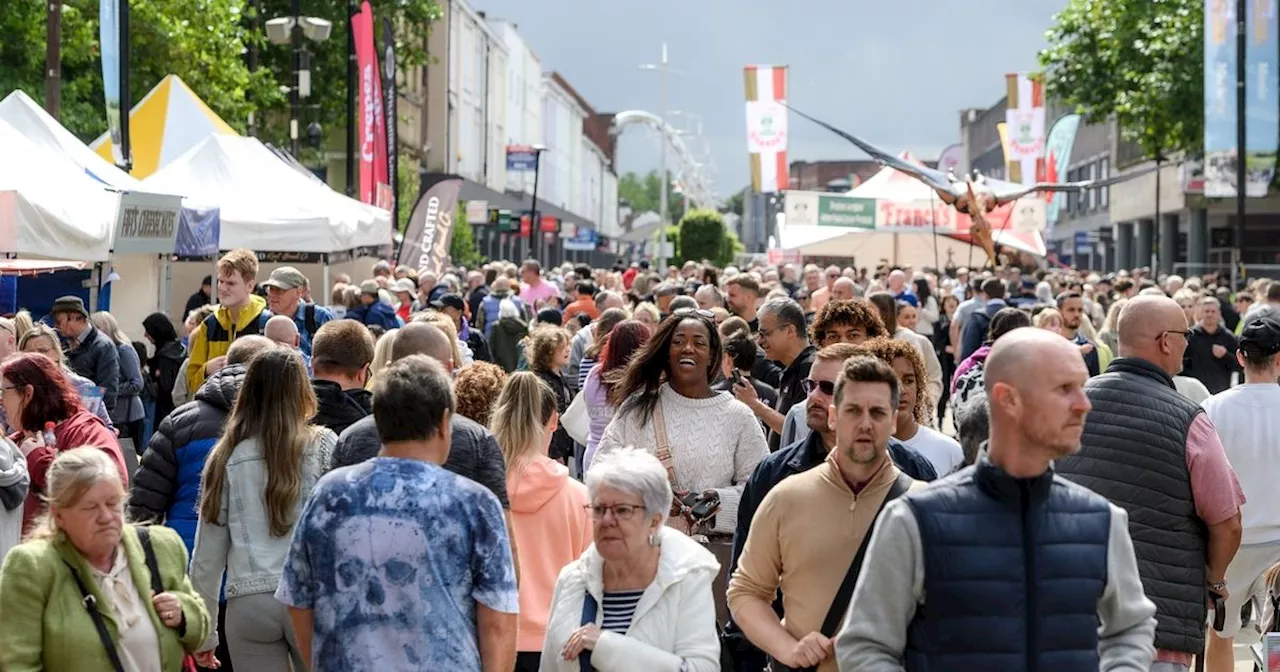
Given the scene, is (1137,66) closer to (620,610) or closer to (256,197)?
(256,197)

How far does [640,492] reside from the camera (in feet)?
17.0

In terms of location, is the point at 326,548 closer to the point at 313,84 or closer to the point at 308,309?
the point at 308,309

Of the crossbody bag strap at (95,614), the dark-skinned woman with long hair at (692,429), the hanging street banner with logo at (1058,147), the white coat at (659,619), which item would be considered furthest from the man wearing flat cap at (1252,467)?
the hanging street banner with logo at (1058,147)

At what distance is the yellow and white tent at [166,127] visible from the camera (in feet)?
74.0

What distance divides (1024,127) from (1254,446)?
53063 mm

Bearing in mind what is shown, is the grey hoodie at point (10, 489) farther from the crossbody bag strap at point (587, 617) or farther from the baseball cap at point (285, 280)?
the baseball cap at point (285, 280)

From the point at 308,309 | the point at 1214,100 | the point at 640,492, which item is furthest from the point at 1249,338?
the point at 1214,100

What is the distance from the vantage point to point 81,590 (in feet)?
17.5

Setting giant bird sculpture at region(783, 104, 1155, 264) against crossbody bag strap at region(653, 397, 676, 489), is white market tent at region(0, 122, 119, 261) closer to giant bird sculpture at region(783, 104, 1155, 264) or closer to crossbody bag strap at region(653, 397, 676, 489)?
crossbody bag strap at region(653, 397, 676, 489)

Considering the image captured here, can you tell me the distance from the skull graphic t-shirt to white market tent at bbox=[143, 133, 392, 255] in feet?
44.8

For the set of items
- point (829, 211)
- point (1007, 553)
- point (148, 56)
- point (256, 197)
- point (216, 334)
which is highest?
point (148, 56)

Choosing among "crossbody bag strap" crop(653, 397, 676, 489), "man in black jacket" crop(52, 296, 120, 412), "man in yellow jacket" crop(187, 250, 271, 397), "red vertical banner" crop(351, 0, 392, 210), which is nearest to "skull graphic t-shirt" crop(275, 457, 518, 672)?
"crossbody bag strap" crop(653, 397, 676, 489)

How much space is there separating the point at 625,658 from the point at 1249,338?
13.5ft

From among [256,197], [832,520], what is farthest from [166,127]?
[832,520]
